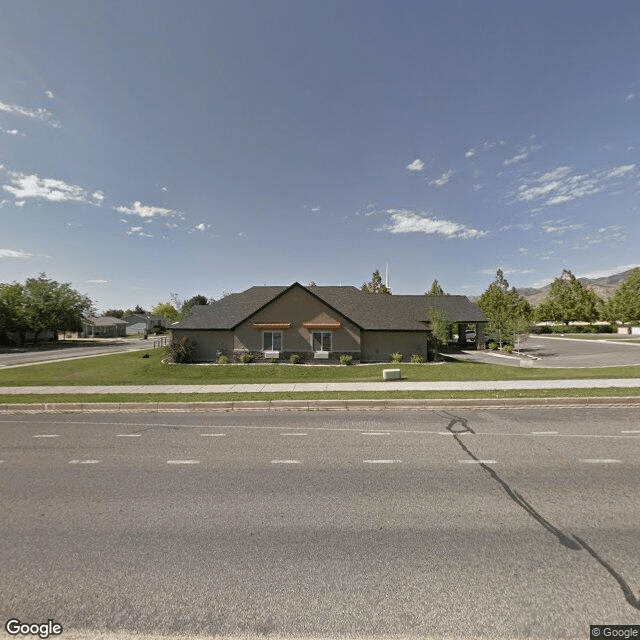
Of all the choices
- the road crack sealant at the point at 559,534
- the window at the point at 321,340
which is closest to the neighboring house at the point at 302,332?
the window at the point at 321,340

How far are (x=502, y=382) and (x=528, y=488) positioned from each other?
10498 mm

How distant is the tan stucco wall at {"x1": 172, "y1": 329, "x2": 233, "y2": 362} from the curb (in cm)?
1357

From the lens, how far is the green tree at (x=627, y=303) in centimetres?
5002

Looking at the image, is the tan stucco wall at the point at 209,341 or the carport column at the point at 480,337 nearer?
the tan stucco wall at the point at 209,341

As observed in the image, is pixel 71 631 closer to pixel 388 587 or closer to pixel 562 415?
pixel 388 587

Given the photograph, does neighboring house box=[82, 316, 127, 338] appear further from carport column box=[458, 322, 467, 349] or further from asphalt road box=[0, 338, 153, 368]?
carport column box=[458, 322, 467, 349]

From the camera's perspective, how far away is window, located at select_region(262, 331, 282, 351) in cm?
2489

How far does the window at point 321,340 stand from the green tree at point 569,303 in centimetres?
6304

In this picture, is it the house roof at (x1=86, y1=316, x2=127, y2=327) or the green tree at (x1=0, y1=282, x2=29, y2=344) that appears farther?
the house roof at (x1=86, y1=316, x2=127, y2=327)

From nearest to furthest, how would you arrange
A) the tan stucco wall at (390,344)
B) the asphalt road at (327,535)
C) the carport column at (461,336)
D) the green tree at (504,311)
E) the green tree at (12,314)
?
1. the asphalt road at (327,535)
2. the tan stucco wall at (390,344)
3. the green tree at (504,311)
4. the carport column at (461,336)
5. the green tree at (12,314)

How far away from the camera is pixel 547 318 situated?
67.8m

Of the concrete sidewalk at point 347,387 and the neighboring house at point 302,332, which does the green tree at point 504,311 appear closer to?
the neighboring house at point 302,332

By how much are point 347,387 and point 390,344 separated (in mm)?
11609

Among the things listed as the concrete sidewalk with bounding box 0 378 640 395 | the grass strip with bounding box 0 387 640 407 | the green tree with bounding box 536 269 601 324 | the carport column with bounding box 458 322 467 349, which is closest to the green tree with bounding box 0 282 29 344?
the concrete sidewalk with bounding box 0 378 640 395
